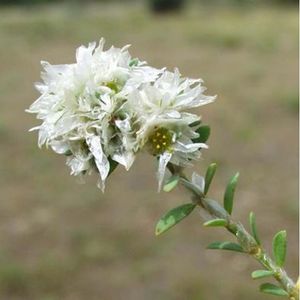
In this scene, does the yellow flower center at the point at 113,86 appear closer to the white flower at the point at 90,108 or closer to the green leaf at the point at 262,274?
the white flower at the point at 90,108

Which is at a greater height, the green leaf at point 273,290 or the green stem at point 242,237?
the green stem at point 242,237

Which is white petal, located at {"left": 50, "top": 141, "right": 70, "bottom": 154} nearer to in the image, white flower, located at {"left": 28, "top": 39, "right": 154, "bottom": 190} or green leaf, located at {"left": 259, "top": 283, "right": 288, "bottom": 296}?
white flower, located at {"left": 28, "top": 39, "right": 154, "bottom": 190}

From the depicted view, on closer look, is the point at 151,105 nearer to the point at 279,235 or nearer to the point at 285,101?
the point at 279,235

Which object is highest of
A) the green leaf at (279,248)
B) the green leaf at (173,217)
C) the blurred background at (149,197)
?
the green leaf at (173,217)

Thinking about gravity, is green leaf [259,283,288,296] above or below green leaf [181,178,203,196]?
below

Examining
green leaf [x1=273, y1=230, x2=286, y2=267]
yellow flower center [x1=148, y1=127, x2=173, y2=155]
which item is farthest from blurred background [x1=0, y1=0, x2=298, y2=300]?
yellow flower center [x1=148, y1=127, x2=173, y2=155]

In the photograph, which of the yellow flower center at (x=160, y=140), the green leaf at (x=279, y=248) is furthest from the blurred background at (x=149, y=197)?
the yellow flower center at (x=160, y=140)
